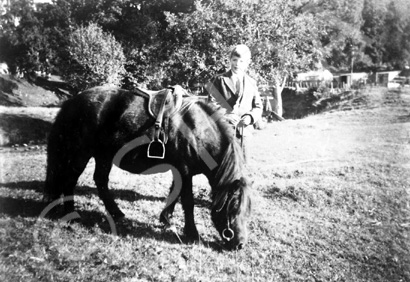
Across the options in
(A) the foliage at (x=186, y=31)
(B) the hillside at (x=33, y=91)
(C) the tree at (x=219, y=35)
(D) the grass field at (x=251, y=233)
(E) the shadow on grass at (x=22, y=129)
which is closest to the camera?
(D) the grass field at (x=251, y=233)

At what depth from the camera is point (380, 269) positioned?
173 inches

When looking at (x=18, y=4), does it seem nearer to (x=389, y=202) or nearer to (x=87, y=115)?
(x=87, y=115)

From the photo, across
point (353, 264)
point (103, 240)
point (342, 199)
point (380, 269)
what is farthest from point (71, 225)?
point (342, 199)

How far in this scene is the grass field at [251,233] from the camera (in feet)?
12.0

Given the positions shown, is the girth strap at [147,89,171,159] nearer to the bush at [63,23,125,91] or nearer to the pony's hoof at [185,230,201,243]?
the pony's hoof at [185,230,201,243]

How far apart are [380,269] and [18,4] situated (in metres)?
18.0

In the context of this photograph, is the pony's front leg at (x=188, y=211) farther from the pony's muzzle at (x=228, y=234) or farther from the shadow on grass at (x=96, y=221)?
the pony's muzzle at (x=228, y=234)

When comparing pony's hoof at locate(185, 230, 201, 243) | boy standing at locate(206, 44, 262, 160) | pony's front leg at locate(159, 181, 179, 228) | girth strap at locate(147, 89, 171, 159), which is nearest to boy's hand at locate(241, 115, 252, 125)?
boy standing at locate(206, 44, 262, 160)

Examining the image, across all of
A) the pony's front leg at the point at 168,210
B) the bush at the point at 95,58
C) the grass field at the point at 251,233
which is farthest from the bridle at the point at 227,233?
the bush at the point at 95,58

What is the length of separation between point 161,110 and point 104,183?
4.77 ft

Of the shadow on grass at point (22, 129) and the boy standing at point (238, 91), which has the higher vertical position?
the boy standing at point (238, 91)

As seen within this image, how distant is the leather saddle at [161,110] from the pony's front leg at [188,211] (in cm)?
54

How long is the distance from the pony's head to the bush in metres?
11.2

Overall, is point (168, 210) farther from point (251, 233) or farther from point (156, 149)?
point (251, 233)
